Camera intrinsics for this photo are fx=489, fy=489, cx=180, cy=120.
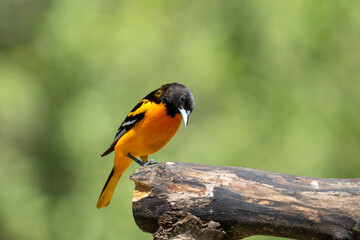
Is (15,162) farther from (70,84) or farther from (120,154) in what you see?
(120,154)

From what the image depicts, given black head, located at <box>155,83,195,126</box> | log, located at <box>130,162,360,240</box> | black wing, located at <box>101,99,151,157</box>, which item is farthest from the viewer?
black wing, located at <box>101,99,151,157</box>

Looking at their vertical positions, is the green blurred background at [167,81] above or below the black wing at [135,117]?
above

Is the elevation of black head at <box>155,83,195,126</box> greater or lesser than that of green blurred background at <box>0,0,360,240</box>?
lesser

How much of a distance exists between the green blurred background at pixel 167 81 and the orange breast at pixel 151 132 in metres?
3.42

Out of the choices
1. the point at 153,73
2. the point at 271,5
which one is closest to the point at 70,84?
the point at 153,73

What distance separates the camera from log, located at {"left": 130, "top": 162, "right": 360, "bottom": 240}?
3.12 meters

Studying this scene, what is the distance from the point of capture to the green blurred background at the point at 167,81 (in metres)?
8.27

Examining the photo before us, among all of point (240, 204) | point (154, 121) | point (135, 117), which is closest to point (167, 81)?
point (135, 117)

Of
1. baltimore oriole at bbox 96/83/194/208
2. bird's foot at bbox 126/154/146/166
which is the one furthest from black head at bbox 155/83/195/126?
bird's foot at bbox 126/154/146/166

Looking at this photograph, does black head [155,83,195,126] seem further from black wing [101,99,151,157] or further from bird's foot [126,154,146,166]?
bird's foot [126,154,146,166]

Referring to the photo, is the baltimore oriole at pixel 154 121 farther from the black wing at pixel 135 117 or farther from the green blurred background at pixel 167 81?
the green blurred background at pixel 167 81

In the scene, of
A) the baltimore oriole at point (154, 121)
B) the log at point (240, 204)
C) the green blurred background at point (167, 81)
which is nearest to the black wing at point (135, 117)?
the baltimore oriole at point (154, 121)

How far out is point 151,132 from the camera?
429cm

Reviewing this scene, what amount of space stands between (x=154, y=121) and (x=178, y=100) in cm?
29
